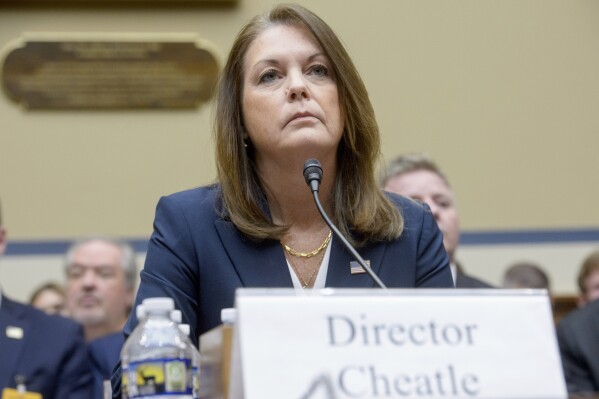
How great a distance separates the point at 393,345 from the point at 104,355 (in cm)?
318

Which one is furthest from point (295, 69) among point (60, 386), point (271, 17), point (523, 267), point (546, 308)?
point (523, 267)

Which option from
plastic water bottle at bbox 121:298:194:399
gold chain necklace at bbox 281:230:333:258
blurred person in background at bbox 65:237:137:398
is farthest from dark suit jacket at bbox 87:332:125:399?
plastic water bottle at bbox 121:298:194:399

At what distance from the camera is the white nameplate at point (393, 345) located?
5.66ft

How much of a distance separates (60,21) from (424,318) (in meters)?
5.22

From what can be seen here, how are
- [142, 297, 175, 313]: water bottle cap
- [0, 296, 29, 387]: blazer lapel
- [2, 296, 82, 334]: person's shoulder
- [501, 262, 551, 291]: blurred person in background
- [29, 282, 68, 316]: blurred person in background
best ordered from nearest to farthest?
[142, 297, 175, 313]: water bottle cap
[0, 296, 29, 387]: blazer lapel
[2, 296, 82, 334]: person's shoulder
[29, 282, 68, 316]: blurred person in background
[501, 262, 551, 291]: blurred person in background

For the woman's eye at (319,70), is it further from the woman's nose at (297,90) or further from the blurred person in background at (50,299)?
the blurred person in background at (50,299)

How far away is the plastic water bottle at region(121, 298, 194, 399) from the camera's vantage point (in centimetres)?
186

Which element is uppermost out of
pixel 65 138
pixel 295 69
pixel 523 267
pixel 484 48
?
pixel 484 48

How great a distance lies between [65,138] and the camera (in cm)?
667

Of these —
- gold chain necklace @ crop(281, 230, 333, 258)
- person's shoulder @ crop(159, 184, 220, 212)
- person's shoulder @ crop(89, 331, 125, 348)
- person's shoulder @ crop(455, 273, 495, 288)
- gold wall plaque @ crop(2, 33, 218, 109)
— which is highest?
gold wall plaque @ crop(2, 33, 218, 109)

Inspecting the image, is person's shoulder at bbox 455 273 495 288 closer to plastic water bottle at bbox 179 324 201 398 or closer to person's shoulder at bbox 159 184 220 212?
person's shoulder at bbox 159 184 220 212

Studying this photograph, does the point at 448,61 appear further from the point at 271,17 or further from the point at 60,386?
the point at 271,17

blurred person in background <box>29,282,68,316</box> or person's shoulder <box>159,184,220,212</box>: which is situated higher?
blurred person in background <box>29,282,68,316</box>

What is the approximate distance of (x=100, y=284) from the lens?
578 centimetres
